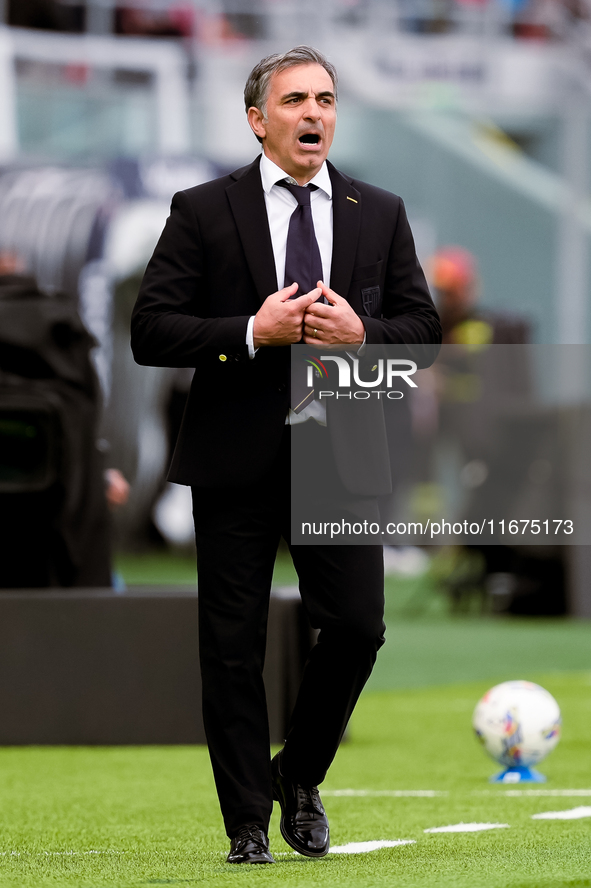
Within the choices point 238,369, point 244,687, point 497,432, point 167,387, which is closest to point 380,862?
point 244,687

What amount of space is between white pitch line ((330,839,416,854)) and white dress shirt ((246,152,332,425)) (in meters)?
1.04

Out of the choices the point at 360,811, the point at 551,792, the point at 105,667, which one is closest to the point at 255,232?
the point at 360,811

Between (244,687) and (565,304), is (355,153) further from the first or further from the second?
(244,687)

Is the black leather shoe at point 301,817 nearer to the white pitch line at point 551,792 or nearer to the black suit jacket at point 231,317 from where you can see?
the black suit jacket at point 231,317

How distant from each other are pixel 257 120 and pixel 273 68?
13 cm

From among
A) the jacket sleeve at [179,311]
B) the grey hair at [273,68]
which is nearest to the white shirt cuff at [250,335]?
the jacket sleeve at [179,311]

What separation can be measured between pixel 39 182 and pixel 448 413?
15.8ft

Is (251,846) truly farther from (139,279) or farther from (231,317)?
(139,279)

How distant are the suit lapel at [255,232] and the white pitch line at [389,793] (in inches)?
76.4

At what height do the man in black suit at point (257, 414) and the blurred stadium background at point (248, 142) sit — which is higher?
the blurred stadium background at point (248, 142)

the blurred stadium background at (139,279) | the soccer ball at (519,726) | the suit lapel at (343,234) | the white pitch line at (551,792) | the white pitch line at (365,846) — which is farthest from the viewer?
the blurred stadium background at (139,279)

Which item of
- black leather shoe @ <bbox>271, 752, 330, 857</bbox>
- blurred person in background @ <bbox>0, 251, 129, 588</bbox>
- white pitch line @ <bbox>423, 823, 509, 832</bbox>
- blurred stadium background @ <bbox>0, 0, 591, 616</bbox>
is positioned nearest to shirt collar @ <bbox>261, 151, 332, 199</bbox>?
black leather shoe @ <bbox>271, 752, 330, 857</bbox>

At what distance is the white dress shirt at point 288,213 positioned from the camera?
356 cm

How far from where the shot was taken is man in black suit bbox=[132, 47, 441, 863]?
349cm
